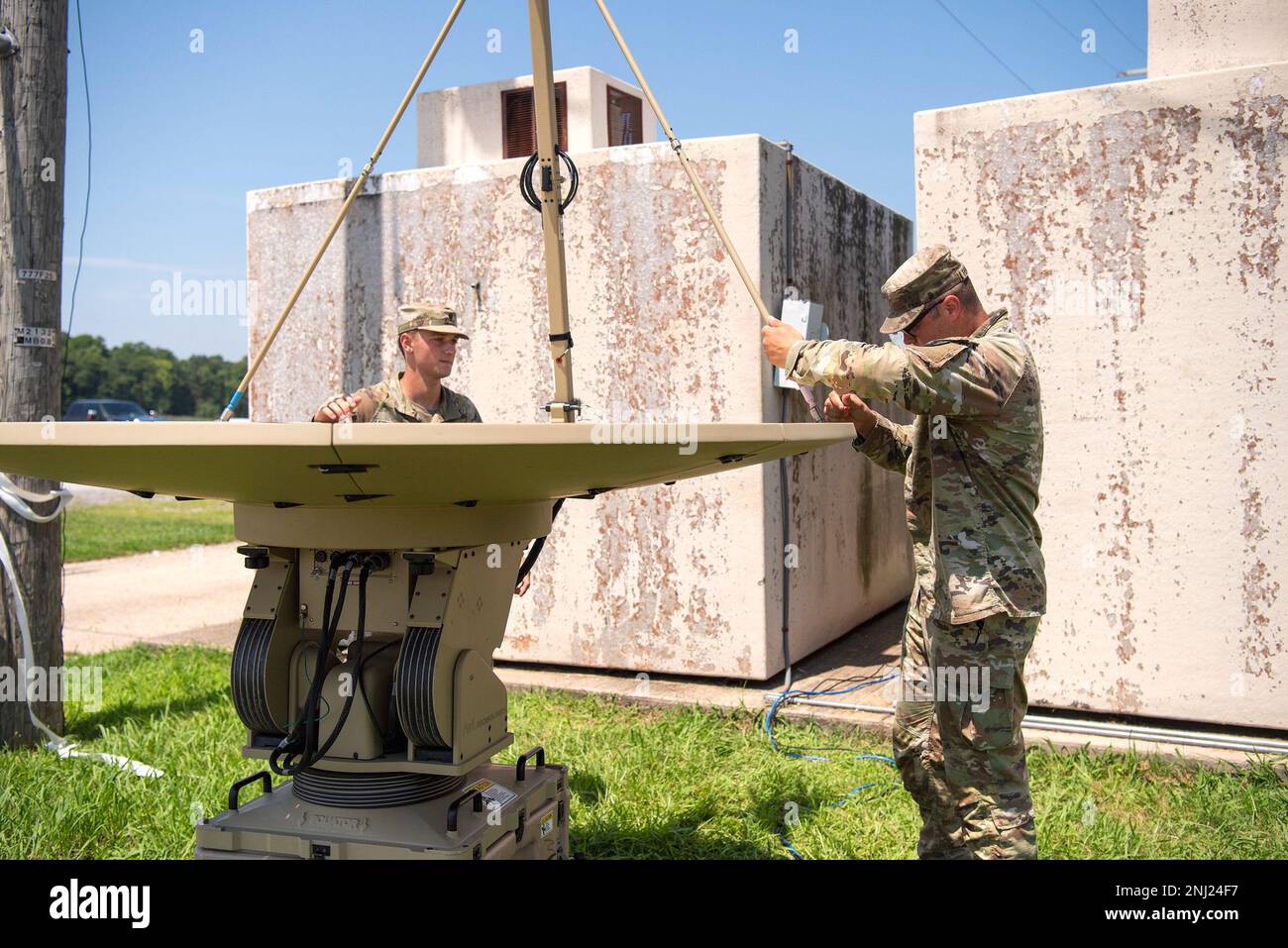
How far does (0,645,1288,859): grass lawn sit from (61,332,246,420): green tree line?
47349mm

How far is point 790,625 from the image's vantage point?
211 inches

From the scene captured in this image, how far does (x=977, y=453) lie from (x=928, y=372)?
1.22ft

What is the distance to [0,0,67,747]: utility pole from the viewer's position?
464 centimetres

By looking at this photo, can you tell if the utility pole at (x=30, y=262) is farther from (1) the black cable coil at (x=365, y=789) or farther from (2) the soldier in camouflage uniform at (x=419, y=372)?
(1) the black cable coil at (x=365, y=789)

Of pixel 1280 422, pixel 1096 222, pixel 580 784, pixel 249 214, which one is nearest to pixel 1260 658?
pixel 1280 422

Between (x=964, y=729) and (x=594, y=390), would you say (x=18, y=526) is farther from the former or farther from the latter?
(x=964, y=729)

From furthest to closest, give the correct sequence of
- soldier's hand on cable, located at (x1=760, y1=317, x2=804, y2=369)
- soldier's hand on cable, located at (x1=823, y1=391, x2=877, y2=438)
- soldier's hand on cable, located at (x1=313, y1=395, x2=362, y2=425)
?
soldier's hand on cable, located at (x1=823, y1=391, x2=877, y2=438), soldier's hand on cable, located at (x1=313, y1=395, x2=362, y2=425), soldier's hand on cable, located at (x1=760, y1=317, x2=804, y2=369)

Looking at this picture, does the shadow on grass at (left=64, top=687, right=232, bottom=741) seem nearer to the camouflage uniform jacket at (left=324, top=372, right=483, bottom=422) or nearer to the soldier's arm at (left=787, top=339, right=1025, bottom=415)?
the camouflage uniform jacket at (left=324, top=372, right=483, bottom=422)

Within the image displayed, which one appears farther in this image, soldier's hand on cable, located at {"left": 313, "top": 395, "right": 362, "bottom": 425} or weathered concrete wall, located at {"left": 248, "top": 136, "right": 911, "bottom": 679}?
weathered concrete wall, located at {"left": 248, "top": 136, "right": 911, "bottom": 679}

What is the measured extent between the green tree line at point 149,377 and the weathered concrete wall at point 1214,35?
160ft

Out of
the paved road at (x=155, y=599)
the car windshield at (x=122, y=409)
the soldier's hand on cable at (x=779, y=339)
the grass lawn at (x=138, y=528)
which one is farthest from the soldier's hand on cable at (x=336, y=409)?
the car windshield at (x=122, y=409)

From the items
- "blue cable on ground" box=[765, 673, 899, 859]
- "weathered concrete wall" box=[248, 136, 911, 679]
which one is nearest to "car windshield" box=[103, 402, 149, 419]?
"weathered concrete wall" box=[248, 136, 911, 679]

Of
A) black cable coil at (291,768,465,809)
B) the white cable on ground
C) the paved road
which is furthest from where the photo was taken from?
the paved road

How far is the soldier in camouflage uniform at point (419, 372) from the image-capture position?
385 centimetres
